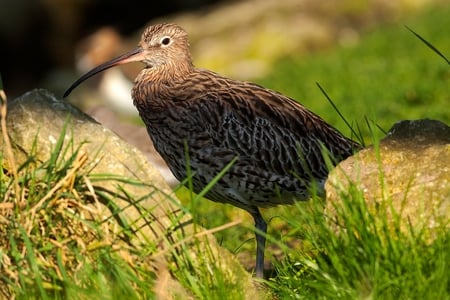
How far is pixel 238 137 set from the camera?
24.9 ft

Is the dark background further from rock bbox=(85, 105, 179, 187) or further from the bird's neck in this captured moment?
the bird's neck

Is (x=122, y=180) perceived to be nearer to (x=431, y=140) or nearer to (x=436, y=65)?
(x=431, y=140)

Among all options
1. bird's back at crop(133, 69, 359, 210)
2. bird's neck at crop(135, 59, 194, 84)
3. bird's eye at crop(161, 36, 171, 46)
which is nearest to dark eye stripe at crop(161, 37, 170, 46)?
bird's eye at crop(161, 36, 171, 46)

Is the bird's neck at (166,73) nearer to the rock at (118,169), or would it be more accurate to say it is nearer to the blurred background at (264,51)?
the blurred background at (264,51)

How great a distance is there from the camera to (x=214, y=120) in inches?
297

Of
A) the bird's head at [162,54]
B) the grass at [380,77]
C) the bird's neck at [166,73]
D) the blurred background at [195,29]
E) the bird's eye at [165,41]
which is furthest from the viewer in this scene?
the blurred background at [195,29]

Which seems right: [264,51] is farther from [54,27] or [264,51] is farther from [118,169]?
[118,169]

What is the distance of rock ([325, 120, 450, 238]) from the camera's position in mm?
5348

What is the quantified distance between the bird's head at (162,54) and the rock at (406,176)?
8.65 ft

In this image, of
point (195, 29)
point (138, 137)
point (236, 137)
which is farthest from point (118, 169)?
point (195, 29)

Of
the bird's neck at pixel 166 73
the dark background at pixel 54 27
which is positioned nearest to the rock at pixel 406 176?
the bird's neck at pixel 166 73

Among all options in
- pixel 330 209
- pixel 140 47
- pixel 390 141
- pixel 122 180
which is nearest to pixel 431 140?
pixel 390 141

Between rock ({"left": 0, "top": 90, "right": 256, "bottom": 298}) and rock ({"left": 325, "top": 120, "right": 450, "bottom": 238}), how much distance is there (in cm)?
76

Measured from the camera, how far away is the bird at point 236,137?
292 inches
